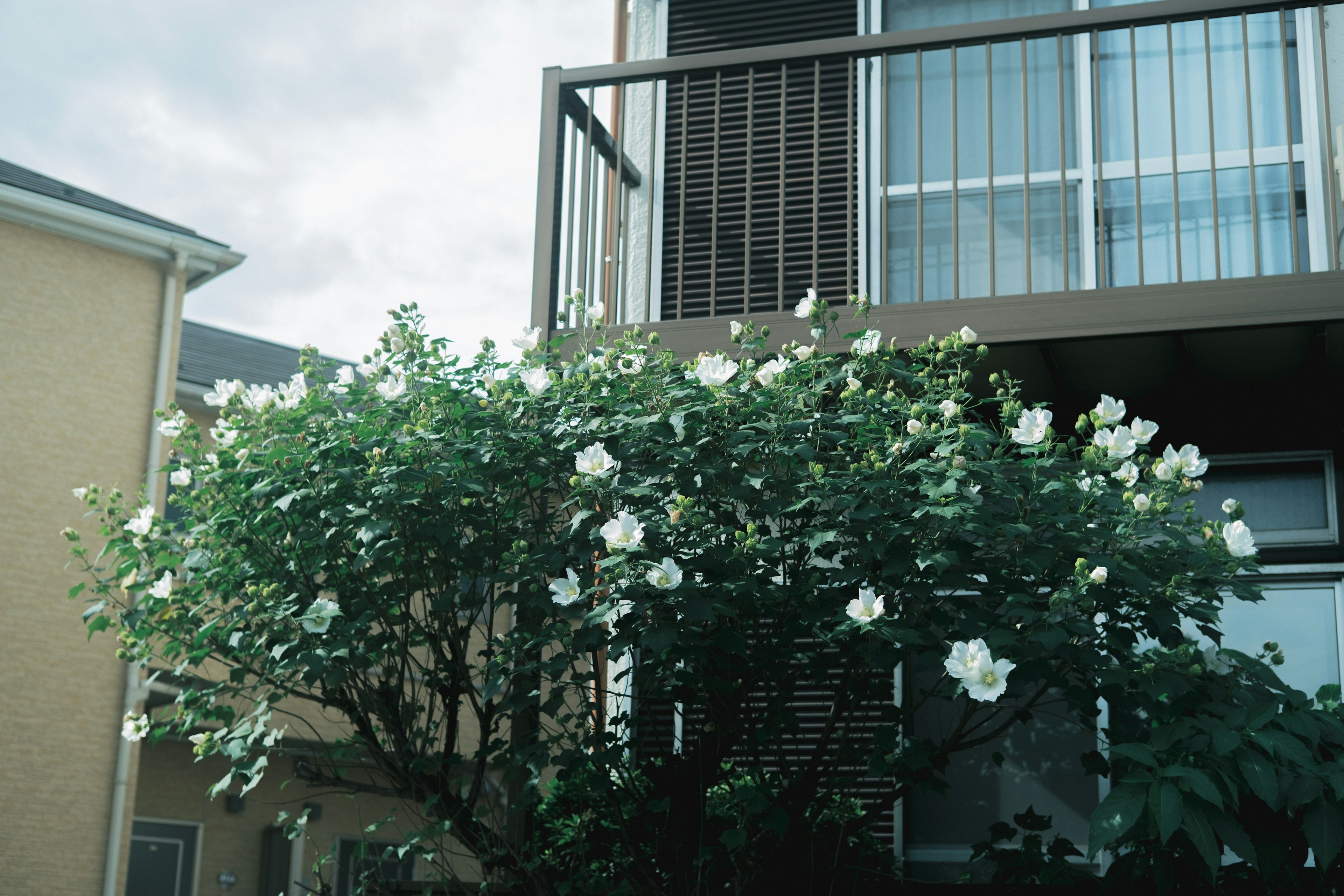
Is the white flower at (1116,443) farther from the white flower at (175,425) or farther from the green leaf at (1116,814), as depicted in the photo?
the white flower at (175,425)

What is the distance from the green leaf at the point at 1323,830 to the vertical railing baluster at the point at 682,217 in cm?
341

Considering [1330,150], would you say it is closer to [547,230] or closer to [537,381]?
[547,230]

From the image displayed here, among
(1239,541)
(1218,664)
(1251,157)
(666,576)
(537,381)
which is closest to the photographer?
(666,576)

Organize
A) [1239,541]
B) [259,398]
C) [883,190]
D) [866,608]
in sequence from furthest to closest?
[883,190] < [259,398] < [1239,541] < [866,608]

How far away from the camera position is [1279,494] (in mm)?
5508

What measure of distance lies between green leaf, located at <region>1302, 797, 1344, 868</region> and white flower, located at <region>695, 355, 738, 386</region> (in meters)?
2.00

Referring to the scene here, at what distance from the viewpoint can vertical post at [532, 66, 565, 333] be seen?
5520mm

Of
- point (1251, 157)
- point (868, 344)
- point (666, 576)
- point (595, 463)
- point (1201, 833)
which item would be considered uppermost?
point (1251, 157)

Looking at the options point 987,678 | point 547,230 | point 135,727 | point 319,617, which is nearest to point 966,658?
point 987,678

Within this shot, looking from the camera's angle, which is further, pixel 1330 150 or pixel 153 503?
pixel 153 503

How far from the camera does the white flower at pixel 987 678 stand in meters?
3.40

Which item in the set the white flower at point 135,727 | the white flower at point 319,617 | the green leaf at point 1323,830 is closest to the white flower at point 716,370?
the white flower at point 319,617

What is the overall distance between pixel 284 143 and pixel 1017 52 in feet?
60.9

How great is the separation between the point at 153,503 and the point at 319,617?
7027 mm
